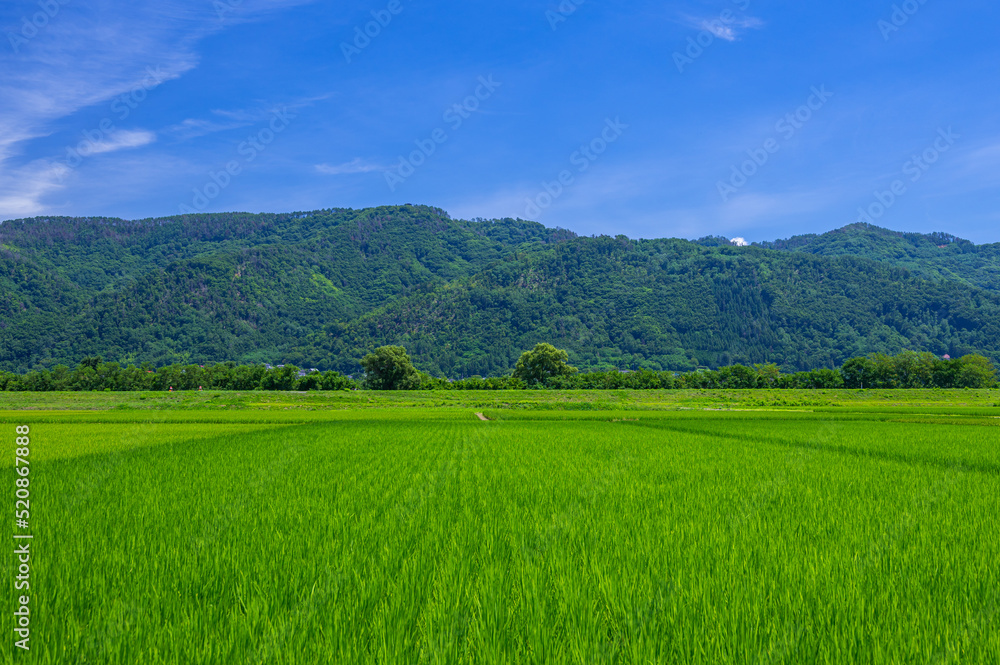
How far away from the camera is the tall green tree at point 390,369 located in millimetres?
75875

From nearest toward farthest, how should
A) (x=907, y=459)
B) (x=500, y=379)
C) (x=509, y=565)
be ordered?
(x=509, y=565), (x=907, y=459), (x=500, y=379)

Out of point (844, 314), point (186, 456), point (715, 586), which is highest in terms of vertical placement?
point (844, 314)

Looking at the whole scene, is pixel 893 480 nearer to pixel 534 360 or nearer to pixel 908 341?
pixel 534 360

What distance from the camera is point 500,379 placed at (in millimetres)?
84500

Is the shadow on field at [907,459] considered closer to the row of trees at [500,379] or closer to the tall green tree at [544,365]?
the row of trees at [500,379]

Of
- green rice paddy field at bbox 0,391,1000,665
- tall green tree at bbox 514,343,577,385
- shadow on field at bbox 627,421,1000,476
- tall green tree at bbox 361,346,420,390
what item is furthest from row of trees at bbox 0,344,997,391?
green rice paddy field at bbox 0,391,1000,665

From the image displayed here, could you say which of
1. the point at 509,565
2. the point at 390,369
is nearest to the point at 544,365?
the point at 390,369

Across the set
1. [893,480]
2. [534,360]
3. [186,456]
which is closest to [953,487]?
[893,480]

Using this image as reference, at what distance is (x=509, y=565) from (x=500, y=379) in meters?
80.2

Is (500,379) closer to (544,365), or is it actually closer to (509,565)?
(544,365)

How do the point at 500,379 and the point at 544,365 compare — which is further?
the point at 544,365

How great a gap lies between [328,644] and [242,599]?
1.09 metres

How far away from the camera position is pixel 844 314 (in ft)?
655

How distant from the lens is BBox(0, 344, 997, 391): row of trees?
73.3 m
